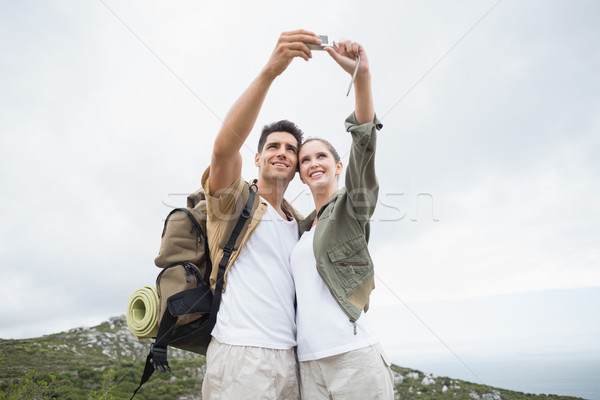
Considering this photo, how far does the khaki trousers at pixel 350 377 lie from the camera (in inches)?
118

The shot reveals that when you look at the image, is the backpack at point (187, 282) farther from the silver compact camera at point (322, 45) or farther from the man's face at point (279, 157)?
the silver compact camera at point (322, 45)

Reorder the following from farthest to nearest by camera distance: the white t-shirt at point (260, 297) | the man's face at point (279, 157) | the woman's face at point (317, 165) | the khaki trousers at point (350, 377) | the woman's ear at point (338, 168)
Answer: the woman's ear at point (338, 168) → the man's face at point (279, 157) → the woman's face at point (317, 165) → the white t-shirt at point (260, 297) → the khaki trousers at point (350, 377)

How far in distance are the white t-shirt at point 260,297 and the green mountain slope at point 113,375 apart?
34.8ft

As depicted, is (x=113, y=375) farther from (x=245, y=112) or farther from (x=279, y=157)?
(x=245, y=112)

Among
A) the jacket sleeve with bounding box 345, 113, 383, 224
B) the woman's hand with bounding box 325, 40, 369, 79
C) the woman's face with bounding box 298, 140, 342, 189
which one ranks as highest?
the woman's hand with bounding box 325, 40, 369, 79

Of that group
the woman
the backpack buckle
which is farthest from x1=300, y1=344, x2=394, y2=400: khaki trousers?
the backpack buckle

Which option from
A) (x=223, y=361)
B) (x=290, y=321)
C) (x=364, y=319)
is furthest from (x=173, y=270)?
(x=364, y=319)

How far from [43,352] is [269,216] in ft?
74.0

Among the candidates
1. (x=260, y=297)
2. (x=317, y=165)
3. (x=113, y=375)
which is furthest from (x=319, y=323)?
(x=113, y=375)

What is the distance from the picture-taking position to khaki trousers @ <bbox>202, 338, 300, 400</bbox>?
9.97ft

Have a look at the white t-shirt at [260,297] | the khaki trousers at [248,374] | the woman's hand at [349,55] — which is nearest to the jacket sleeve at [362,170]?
the woman's hand at [349,55]

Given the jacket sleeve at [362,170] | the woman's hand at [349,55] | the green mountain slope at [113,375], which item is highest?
the woman's hand at [349,55]

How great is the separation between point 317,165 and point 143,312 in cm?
242

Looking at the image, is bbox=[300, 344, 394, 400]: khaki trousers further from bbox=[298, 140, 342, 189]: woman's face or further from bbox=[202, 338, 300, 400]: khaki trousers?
bbox=[298, 140, 342, 189]: woman's face
